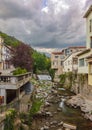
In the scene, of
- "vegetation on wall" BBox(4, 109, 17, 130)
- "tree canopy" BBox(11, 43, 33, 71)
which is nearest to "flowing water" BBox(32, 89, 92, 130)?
"vegetation on wall" BBox(4, 109, 17, 130)

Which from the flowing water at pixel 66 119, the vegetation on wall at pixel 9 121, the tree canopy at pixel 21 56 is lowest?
the flowing water at pixel 66 119

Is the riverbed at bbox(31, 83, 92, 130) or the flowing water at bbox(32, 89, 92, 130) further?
the flowing water at bbox(32, 89, 92, 130)

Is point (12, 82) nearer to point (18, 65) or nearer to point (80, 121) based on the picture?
point (80, 121)

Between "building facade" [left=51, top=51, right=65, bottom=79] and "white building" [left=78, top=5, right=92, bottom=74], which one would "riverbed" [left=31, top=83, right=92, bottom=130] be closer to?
"white building" [left=78, top=5, right=92, bottom=74]

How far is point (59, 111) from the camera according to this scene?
24641 millimetres

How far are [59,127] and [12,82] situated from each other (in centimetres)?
608

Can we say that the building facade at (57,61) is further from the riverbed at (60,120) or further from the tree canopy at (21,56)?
the riverbed at (60,120)

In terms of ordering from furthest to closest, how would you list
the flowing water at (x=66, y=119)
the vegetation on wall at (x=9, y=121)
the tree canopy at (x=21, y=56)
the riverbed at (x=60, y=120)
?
the tree canopy at (x=21, y=56) < the flowing water at (x=66, y=119) < the riverbed at (x=60, y=120) < the vegetation on wall at (x=9, y=121)

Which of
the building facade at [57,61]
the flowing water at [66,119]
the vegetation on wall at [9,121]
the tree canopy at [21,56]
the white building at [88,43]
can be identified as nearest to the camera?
the vegetation on wall at [9,121]

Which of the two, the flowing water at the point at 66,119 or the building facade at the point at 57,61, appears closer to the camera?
the flowing water at the point at 66,119

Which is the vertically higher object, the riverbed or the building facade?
the building facade

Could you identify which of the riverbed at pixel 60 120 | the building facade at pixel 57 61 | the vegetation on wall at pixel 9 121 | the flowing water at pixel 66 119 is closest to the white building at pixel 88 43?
the flowing water at pixel 66 119

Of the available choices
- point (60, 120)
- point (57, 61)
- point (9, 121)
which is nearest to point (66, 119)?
point (60, 120)

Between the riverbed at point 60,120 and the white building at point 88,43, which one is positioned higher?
the white building at point 88,43
